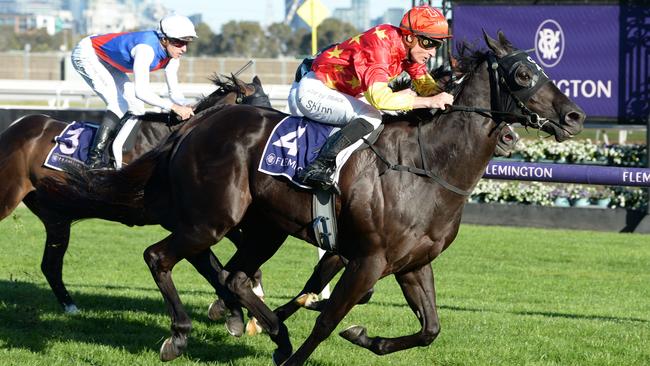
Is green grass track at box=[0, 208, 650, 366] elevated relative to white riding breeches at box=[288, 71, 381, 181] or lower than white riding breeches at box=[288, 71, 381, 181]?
lower

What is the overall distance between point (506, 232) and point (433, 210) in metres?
8.35

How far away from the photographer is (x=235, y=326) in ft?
21.0

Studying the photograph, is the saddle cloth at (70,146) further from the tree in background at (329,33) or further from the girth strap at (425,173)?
the tree in background at (329,33)

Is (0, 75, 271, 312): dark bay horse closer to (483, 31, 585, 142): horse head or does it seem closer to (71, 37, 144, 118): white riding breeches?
(71, 37, 144, 118): white riding breeches

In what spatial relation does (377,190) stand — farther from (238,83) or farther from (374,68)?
(238,83)

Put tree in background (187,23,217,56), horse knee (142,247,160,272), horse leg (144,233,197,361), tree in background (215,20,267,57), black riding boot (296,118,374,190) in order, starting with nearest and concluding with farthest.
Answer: black riding boot (296,118,374,190), horse leg (144,233,197,361), horse knee (142,247,160,272), tree in background (215,20,267,57), tree in background (187,23,217,56)

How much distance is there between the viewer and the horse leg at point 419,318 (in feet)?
18.4

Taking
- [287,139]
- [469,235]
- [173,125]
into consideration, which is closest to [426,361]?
[287,139]

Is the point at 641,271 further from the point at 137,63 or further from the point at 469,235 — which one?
the point at 137,63

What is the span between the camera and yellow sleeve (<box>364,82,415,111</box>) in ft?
17.3

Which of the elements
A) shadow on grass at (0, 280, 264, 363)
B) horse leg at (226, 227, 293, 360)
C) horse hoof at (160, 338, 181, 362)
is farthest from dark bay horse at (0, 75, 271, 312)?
horse hoof at (160, 338, 181, 362)

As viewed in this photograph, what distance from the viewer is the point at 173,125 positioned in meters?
7.44

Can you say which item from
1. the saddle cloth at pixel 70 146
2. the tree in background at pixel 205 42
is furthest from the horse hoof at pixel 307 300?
the tree in background at pixel 205 42

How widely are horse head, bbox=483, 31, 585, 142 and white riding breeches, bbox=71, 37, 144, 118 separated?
124 inches
